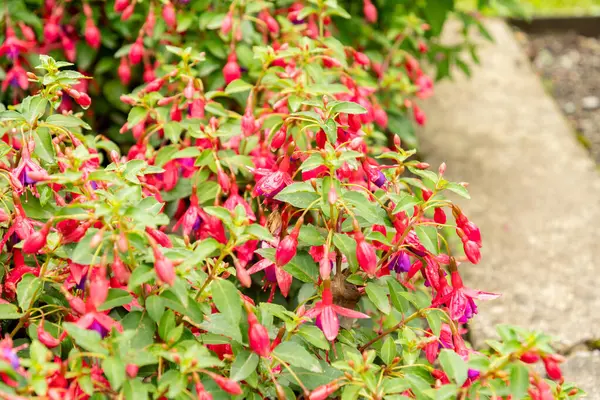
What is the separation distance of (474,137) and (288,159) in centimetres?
198

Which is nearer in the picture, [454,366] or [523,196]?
[454,366]

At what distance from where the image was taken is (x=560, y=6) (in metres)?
4.58

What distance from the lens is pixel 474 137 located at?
317cm

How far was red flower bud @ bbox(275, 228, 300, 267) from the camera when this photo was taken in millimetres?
1205

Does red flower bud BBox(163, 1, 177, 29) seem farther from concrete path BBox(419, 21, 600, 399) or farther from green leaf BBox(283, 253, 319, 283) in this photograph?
concrete path BBox(419, 21, 600, 399)

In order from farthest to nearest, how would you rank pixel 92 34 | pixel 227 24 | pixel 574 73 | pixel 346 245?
1. pixel 574 73
2. pixel 92 34
3. pixel 227 24
4. pixel 346 245

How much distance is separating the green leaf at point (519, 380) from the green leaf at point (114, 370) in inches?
20.5

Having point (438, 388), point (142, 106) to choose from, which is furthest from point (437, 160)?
point (438, 388)

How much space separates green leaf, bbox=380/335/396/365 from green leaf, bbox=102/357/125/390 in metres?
0.45

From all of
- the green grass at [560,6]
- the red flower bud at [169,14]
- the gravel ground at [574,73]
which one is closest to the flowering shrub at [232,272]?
the red flower bud at [169,14]

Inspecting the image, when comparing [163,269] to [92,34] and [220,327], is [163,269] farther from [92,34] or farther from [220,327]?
[92,34]

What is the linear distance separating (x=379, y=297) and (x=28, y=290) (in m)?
0.56

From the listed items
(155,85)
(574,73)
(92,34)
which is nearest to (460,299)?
(155,85)

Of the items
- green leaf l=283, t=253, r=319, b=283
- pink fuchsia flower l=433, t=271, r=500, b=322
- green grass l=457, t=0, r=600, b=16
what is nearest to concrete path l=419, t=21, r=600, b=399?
green grass l=457, t=0, r=600, b=16
